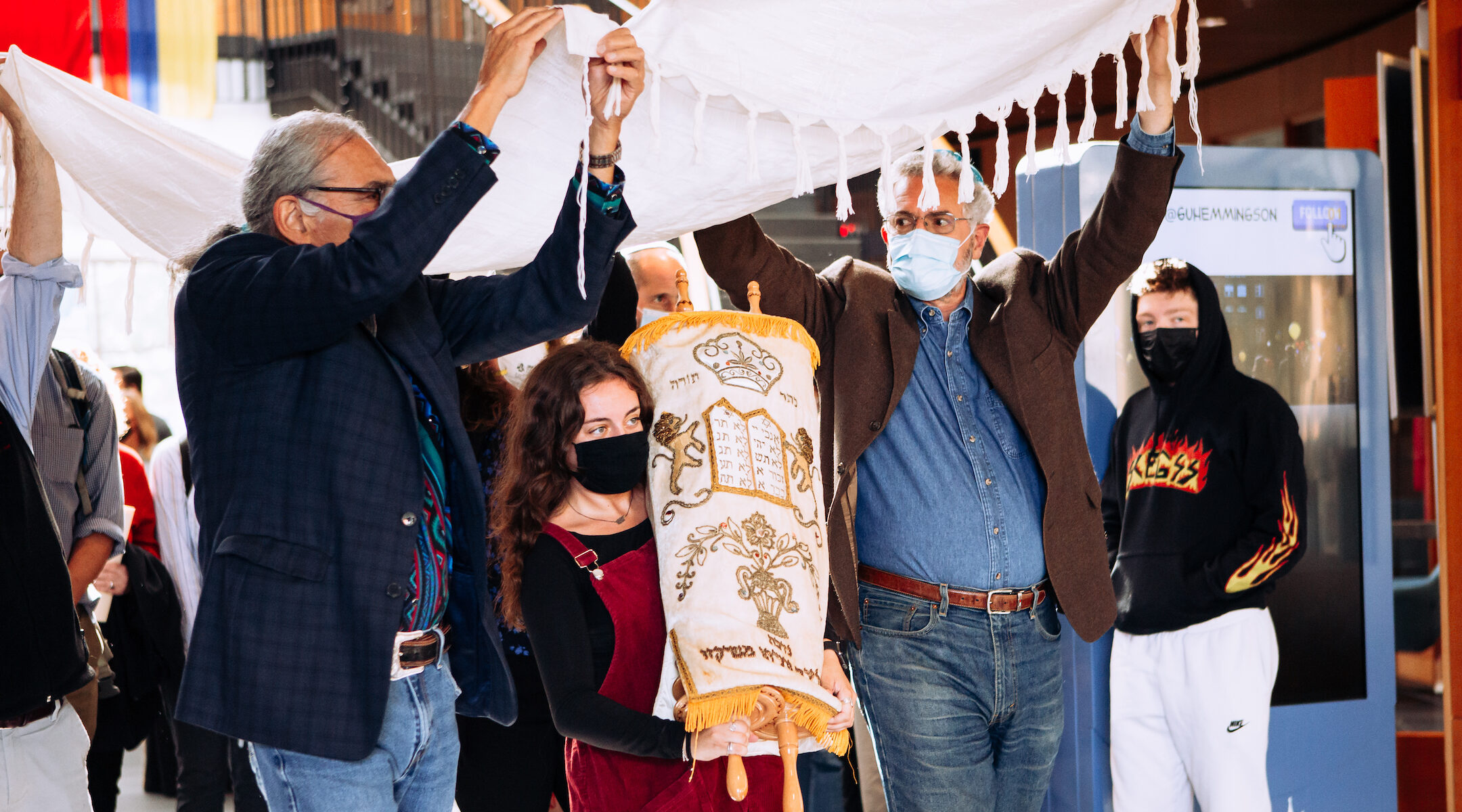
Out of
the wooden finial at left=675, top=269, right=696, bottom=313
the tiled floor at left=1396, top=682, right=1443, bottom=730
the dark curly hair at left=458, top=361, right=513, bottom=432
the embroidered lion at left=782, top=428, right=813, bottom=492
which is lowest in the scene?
the tiled floor at left=1396, top=682, right=1443, bottom=730

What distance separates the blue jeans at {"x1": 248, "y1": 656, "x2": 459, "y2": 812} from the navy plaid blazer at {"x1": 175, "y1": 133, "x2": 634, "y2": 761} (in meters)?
0.06

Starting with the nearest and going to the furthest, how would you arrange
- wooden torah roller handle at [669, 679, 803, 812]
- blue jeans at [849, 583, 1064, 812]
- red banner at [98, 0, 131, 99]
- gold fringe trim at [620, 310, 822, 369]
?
wooden torah roller handle at [669, 679, 803, 812] < gold fringe trim at [620, 310, 822, 369] < blue jeans at [849, 583, 1064, 812] < red banner at [98, 0, 131, 99]

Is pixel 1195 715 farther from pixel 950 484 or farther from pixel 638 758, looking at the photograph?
pixel 638 758

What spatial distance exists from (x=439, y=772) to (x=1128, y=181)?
1.72 metres

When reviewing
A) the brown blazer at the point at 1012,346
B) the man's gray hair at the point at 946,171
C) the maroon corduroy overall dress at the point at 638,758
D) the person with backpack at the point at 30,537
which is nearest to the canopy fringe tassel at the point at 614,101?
the brown blazer at the point at 1012,346

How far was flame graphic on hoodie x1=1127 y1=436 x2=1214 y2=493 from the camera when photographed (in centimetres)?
331

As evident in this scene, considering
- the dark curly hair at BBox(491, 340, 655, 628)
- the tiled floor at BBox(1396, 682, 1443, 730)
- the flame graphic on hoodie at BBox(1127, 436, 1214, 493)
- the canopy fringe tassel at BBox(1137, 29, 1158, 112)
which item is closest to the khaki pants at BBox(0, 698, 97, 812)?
the dark curly hair at BBox(491, 340, 655, 628)

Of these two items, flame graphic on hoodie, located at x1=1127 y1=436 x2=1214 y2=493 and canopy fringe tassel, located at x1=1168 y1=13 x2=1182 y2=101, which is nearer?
canopy fringe tassel, located at x1=1168 y1=13 x2=1182 y2=101

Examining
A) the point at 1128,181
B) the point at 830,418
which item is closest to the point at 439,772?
the point at 830,418

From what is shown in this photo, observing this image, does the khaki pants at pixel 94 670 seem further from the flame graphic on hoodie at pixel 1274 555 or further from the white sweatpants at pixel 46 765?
the flame graphic on hoodie at pixel 1274 555

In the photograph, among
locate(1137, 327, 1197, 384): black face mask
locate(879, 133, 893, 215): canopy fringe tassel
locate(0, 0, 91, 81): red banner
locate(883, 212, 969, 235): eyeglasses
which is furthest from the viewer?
locate(1137, 327, 1197, 384): black face mask

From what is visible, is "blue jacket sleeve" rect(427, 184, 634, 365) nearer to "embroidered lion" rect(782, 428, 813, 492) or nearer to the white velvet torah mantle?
the white velvet torah mantle

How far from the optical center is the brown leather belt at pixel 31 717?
7.52ft

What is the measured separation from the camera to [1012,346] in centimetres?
252
